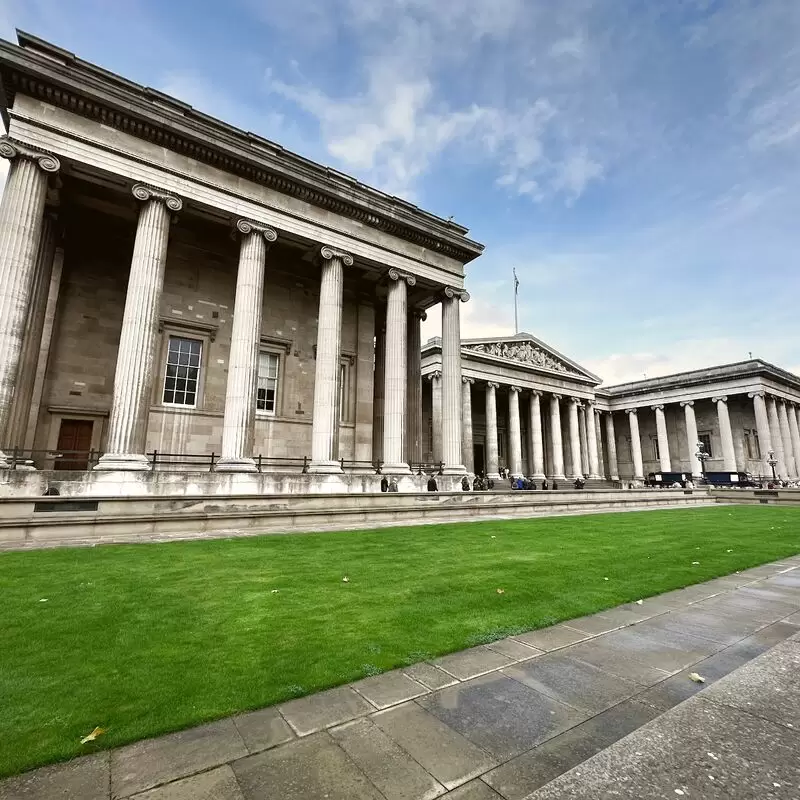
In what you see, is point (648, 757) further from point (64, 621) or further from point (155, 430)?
point (155, 430)

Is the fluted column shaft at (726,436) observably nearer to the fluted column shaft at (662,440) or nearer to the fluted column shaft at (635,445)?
the fluted column shaft at (662,440)

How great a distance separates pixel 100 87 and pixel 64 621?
18.5 metres

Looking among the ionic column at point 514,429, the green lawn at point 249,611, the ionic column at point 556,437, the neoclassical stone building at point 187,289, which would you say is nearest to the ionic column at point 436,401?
the ionic column at point 514,429

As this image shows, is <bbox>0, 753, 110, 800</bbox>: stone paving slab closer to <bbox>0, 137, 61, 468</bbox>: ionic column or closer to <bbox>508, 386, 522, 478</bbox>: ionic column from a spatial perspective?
<bbox>0, 137, 61, 468</bbox>: ionic column

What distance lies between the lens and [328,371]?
19812mm

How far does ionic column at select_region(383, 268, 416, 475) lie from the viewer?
21.0 meters

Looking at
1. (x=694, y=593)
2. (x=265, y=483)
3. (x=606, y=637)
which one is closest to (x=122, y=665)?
Answer: (x=606, y=637)

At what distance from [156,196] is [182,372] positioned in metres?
7.33

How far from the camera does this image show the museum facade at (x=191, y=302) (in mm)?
15180

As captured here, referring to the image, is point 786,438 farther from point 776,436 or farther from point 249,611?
point 249,611

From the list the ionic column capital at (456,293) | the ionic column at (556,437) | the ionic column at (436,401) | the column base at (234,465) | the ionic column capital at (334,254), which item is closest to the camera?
the column base at (234,465)

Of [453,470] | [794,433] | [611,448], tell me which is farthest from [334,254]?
[794,433]

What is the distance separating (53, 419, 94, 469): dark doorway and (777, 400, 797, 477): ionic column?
211ft

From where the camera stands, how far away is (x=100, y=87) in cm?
1588
